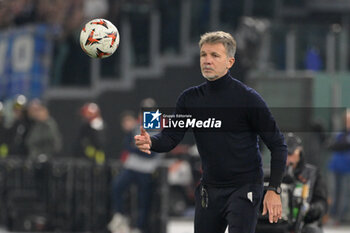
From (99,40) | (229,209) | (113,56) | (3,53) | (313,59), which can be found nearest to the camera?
(229,209)

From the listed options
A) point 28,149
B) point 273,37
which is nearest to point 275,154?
point 28,149

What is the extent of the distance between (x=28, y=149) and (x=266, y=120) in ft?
34.1

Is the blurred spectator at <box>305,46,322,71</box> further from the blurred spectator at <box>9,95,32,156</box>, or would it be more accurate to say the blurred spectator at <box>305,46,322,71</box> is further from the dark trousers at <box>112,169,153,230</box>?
the dark trousers at <box>112,169,153,230</box>

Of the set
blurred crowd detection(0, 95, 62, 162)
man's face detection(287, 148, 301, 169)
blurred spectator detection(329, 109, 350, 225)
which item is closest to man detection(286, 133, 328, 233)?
man's face detection(287, 148, 301, 169)

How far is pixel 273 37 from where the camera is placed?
25.6m

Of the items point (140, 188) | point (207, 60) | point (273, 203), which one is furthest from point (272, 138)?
point (140, 188)

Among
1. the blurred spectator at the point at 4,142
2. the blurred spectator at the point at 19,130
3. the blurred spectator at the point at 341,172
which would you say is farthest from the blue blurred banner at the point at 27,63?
the blurred spectator at the point at 341,172

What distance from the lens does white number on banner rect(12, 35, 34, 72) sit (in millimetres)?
28875

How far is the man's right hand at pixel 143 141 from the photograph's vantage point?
24.3 ft

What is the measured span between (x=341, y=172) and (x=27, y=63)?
13.3 m

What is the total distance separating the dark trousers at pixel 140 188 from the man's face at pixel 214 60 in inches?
303

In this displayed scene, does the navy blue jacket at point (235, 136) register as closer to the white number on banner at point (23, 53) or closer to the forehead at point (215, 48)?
the forehead at point (215, 48)

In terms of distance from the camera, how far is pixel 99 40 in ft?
29.3

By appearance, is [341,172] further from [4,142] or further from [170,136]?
[170,136]
